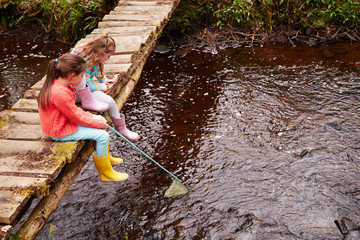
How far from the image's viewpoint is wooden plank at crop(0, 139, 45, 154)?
10.4 ft

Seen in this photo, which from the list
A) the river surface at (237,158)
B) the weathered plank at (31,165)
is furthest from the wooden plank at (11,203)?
the river surface at (237,158)

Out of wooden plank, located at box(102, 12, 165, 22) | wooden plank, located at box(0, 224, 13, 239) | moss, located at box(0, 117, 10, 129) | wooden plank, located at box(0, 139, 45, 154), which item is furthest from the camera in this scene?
wooden plank, located at box(102, 12, 165, 22)

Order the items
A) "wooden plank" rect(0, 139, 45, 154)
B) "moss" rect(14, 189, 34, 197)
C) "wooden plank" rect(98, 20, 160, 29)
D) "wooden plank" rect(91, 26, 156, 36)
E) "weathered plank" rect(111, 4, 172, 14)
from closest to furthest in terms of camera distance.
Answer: "moss" rect(14, 189, 34, 197) < "wooden plank" rect(0, 139, 45, 154) < "wooden plank" rect(91, 26, 156, 36) < "wooden plank" rect(98, 20, 160, 29) < "weathered plank" rect(111, 4, 172, 14)

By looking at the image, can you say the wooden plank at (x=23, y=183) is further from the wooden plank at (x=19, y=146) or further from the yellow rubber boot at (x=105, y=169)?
the yellow rubber boot at (x=105, y=169)

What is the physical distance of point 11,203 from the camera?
2562 mm

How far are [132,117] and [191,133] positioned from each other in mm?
1178

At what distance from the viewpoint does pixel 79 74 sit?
317 centimetres

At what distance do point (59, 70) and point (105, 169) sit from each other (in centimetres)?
120

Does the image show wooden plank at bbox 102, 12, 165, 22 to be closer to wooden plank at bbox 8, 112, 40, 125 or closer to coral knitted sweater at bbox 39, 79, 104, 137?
wooden plank at bbox 8, 112, 40, 125

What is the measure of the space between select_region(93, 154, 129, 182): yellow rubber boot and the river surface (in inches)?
19.0

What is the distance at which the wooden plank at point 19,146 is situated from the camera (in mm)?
3180

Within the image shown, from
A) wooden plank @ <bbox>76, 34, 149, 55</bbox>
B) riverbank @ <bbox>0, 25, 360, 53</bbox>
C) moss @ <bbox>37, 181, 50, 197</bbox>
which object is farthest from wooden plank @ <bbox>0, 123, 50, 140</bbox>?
riverbank @ <bbox>0, 25, 360, 53</bbox>

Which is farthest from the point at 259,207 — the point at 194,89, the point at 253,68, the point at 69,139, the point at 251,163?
the point at 253,68

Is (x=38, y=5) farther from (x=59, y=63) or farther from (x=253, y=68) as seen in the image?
(x=59, y=63)
